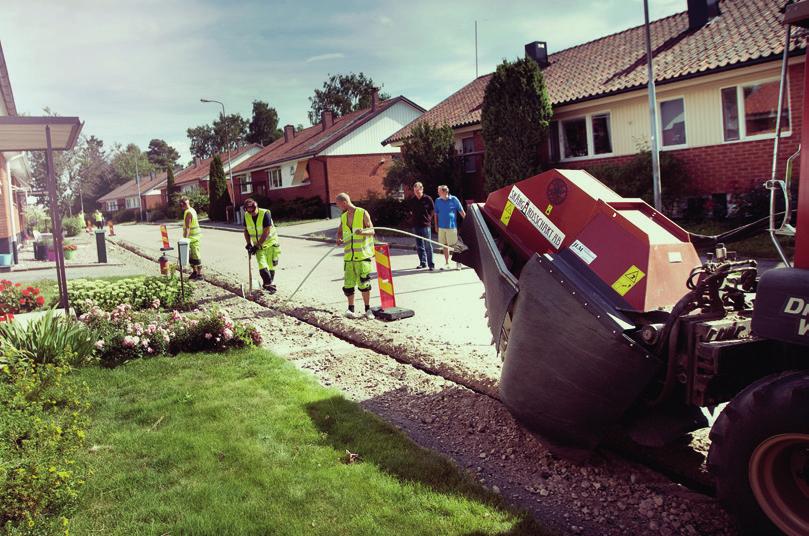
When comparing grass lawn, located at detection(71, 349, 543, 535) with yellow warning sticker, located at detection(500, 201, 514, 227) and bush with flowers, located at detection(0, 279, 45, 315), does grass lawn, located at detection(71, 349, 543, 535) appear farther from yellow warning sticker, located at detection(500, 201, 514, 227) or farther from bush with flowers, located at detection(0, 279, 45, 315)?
bush with flowers, located at detection(0, 279, 45, 315)

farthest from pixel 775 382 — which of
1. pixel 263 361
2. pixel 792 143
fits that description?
pixel 792 143

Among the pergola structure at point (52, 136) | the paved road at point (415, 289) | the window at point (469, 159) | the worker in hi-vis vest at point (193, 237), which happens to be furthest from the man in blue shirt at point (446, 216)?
the window at point (469, 159)

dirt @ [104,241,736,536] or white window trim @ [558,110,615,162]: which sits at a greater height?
white window trim @ [558,110,615,162]

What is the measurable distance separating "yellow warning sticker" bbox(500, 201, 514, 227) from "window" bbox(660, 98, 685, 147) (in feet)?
47.4

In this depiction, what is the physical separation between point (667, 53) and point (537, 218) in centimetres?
1633

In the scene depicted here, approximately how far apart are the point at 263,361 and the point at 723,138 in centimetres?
1407

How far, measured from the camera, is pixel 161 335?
7.24m

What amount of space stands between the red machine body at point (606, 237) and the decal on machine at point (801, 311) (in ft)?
3.06

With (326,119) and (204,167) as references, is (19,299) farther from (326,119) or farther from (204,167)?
(204,167)

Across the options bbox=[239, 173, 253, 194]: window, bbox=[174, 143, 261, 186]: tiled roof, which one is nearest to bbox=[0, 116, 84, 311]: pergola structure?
bbox=[239, 173, 253, 194]: window

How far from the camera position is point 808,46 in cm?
290

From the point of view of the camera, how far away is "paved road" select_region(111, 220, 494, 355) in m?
7.97

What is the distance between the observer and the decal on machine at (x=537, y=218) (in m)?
4.36

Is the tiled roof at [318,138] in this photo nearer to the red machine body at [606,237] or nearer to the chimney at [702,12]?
the chimney at [702,12]
